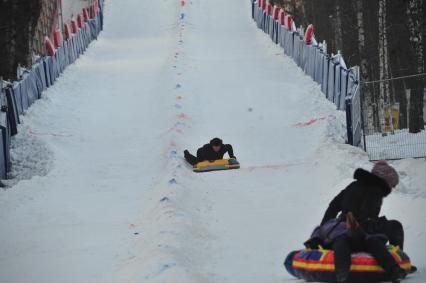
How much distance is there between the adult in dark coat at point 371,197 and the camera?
7.63 metres

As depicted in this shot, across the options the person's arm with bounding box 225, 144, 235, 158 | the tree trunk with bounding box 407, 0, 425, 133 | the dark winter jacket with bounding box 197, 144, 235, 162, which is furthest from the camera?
the tree trunk with bounding box 407, 0, 425, 133

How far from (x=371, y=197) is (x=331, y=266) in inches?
28.8

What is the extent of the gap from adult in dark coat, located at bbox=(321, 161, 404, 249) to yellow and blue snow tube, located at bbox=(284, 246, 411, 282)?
249mm

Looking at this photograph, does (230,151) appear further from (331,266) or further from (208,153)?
(331,266)

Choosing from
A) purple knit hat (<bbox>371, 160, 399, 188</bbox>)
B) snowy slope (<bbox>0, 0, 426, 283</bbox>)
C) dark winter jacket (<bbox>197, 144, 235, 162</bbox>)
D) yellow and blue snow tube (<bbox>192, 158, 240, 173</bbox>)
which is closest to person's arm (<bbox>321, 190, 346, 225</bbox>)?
purple knit hat (<bbox>371, 160, 399, 188</bbox>)

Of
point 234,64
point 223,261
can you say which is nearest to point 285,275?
point 223,261

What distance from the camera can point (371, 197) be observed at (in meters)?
7.62

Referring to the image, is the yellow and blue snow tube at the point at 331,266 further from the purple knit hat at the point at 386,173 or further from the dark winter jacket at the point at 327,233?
the purple knit hat at the point at 386,173

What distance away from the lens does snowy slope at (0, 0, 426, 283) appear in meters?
9.38

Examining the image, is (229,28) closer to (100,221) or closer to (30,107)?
(30,107)

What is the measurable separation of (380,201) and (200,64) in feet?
65.4

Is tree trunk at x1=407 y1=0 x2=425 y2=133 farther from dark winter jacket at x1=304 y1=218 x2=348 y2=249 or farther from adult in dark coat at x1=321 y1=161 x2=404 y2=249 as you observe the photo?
dark winter jacket at x1=304 y1=218 x2=348 y2=249

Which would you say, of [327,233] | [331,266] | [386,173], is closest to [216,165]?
[327,233]

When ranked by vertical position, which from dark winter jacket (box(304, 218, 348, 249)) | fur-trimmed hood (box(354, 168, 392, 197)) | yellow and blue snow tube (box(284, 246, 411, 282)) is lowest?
yellow and blue snow tube (box(284, 246, 411, 282))
